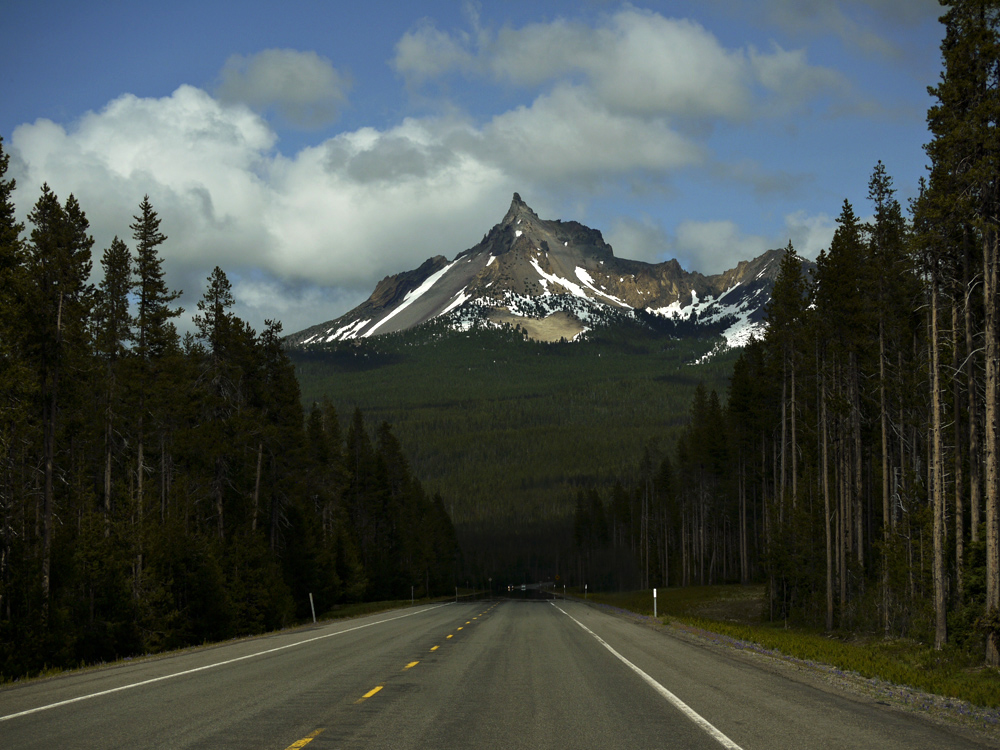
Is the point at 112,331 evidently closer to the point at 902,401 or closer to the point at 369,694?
the point at 369,694

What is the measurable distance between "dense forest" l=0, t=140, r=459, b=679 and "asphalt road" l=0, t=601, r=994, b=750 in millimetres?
9855

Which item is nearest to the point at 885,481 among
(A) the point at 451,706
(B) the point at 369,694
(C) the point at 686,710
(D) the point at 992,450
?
(D) the point at 992,450

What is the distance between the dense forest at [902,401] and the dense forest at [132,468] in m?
24.8

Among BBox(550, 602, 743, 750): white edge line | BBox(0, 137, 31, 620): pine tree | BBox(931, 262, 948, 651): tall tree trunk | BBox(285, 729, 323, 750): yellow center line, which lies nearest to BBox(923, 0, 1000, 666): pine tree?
BBox(931, 262, 948, 651): tall tree trunk

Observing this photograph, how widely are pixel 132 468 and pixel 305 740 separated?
37326 millimetres

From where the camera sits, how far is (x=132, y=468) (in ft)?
140

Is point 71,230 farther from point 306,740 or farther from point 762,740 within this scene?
point 762,740

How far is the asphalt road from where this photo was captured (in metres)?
9.26

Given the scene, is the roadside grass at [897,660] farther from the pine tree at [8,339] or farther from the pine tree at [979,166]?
the pine tree at [8,339]

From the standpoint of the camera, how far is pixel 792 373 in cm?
4594

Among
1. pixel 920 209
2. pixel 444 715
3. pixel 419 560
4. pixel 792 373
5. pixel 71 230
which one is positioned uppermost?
pixel 71 230

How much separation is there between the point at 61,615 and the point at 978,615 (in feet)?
82.4

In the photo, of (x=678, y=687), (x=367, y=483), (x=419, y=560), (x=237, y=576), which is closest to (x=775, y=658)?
(x=678, y=687)

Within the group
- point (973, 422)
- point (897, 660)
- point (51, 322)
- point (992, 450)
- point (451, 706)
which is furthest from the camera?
point (51, 322)
